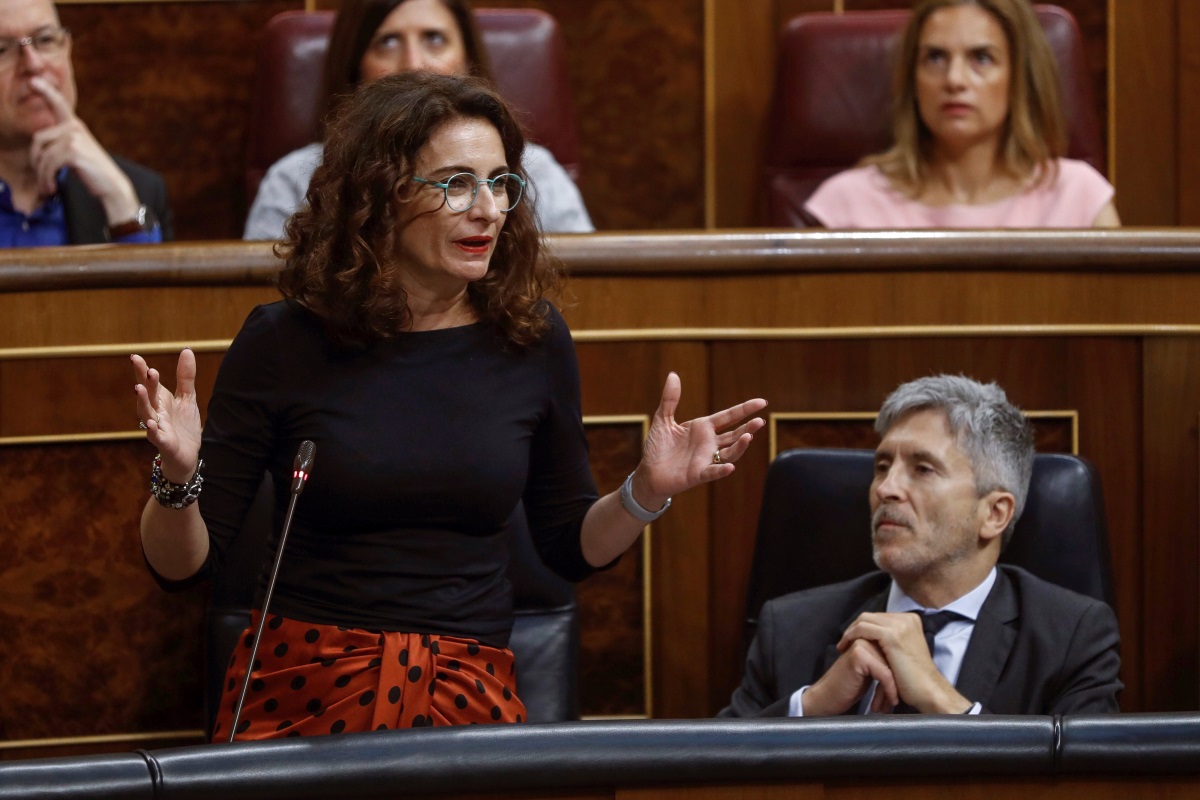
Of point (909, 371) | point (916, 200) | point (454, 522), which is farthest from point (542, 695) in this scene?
point (916, 200)

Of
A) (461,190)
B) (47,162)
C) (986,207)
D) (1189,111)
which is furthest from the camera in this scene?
(1189,111)

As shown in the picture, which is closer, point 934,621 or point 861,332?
point 934,621

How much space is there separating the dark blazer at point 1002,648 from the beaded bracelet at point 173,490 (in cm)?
46

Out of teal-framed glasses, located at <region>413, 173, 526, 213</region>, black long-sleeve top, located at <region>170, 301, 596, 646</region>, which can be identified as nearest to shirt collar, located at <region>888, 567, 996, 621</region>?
black long-sleeve top, located at <region>170, 301, 596, 646</region>

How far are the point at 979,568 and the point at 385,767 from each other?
0.64m

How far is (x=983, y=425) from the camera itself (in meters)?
1.26

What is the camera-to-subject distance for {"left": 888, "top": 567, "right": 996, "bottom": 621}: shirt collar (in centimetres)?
124

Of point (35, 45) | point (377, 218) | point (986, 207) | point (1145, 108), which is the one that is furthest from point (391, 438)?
point (1145, 108)

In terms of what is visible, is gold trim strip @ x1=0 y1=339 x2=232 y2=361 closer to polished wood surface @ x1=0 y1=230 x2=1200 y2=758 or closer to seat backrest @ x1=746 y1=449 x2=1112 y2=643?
polished wood surface @ x1=0 y1=230 x2=1200 y2=758

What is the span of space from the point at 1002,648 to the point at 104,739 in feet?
2.41

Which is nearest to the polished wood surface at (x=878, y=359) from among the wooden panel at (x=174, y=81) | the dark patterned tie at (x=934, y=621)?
the dark patterned tie at (x=934, y=621)

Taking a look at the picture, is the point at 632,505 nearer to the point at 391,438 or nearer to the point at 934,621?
the point at 391,438

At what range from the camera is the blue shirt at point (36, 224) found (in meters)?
1.64

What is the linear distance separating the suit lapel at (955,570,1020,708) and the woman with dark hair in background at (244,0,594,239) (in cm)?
61
